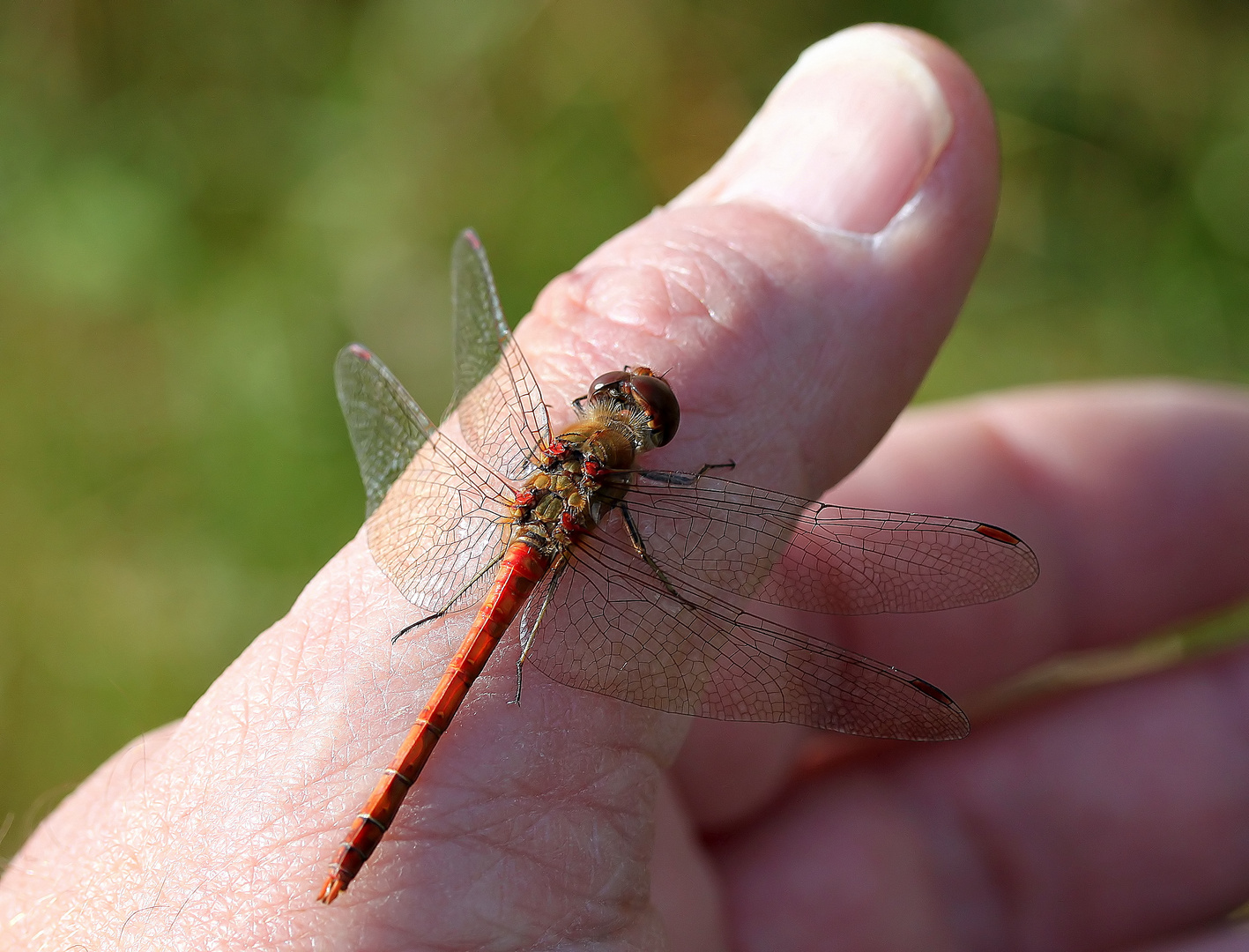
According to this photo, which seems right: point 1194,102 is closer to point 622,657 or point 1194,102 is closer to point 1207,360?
point 1207,360

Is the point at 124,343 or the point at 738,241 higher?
the point at 738,241

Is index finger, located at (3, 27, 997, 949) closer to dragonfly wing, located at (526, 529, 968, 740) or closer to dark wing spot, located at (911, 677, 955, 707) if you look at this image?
dragonfly wing, located at (526, 529, 968, 740)

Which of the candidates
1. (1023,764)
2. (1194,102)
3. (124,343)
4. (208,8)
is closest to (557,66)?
(208,8)

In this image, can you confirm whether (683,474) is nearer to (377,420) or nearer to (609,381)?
(609,381)

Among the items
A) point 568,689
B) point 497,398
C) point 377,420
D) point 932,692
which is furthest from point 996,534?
point 377,420

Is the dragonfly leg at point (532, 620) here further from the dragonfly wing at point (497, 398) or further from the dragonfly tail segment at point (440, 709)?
the dragonfly wing at point (497, 398)

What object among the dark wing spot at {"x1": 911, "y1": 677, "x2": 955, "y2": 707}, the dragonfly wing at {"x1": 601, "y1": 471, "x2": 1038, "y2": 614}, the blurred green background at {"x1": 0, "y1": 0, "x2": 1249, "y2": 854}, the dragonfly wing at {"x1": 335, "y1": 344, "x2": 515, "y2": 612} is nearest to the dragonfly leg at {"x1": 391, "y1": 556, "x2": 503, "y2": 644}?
the dragonfly wing at {"x1": 335, "y1": 344, "x2": 515, "y2": 612}

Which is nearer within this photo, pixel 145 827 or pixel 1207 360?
pixel 145 827
